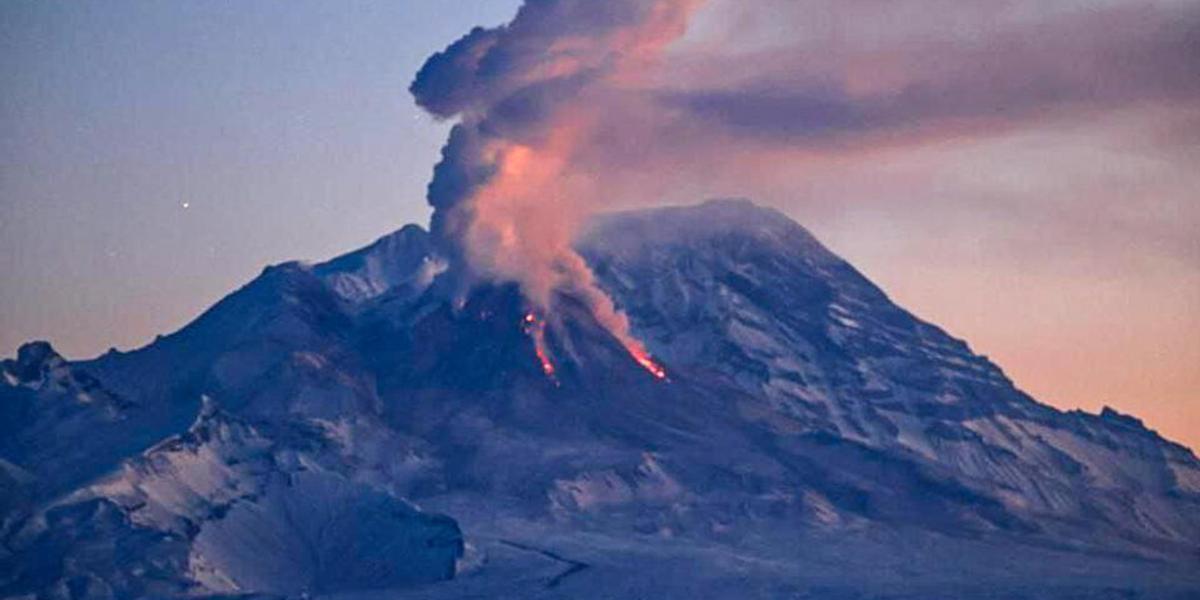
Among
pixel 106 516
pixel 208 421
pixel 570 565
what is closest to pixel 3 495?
pixel 106 516

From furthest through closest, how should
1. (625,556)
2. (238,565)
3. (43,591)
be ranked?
(625,556)
(238,565)
(43,591)

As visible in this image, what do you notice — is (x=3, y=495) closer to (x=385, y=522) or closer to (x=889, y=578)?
(x=385, y=522)

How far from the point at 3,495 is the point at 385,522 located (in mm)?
26671

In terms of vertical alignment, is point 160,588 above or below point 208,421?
below

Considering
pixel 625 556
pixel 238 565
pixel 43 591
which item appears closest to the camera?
pixel 43 591

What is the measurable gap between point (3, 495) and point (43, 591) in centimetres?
1818

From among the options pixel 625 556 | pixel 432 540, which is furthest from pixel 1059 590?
pixel 432 540

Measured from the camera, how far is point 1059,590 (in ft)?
636

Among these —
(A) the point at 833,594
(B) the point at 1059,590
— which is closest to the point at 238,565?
(A) the point at 833,594

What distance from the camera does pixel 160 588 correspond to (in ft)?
550

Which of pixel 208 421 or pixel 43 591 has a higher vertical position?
pixel 208 421

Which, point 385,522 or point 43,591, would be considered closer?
point 43,591

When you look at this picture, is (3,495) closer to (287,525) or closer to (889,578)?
(287,525)

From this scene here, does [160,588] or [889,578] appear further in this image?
[889,578]
